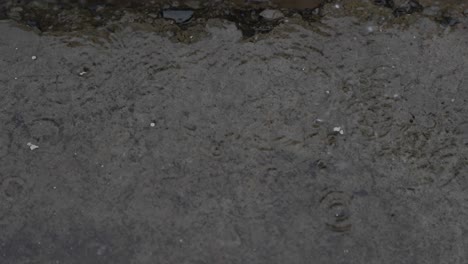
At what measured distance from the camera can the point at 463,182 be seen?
5.49 feet

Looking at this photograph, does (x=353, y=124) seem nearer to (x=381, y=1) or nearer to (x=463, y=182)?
(x=463, y=182)

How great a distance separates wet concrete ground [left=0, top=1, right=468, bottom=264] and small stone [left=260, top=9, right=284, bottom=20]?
0.02 meters

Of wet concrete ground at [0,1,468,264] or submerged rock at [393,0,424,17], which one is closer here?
wet concrete ground at [0,1,468,264]

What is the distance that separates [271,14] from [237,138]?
17.2 inches

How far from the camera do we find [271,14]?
1929mm

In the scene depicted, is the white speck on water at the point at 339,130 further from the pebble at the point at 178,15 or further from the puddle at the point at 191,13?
the pebble at the point at 178,15

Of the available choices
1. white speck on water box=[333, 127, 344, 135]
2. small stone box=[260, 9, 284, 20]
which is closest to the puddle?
small stone box=[260, 9, 284, 20]

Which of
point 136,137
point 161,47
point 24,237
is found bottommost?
point 24,237

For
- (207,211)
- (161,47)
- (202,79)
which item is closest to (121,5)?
(161,47)

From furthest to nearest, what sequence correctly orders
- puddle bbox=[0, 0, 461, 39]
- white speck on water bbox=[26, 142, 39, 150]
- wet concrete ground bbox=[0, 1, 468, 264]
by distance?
puddle bbox=[0, 0, 461, 39] < white speck on water bbox=[26, 142, 39, 150] < wet concrete ground bbox=[0, 1, 468, 264]

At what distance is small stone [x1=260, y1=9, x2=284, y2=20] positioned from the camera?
192 centimetres

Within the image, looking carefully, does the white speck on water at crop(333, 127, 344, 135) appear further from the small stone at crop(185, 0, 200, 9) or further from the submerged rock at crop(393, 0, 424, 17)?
the small stone at crop(185, 0, 200, 9)

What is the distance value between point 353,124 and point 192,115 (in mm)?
457

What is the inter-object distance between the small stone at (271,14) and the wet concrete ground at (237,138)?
25mm
